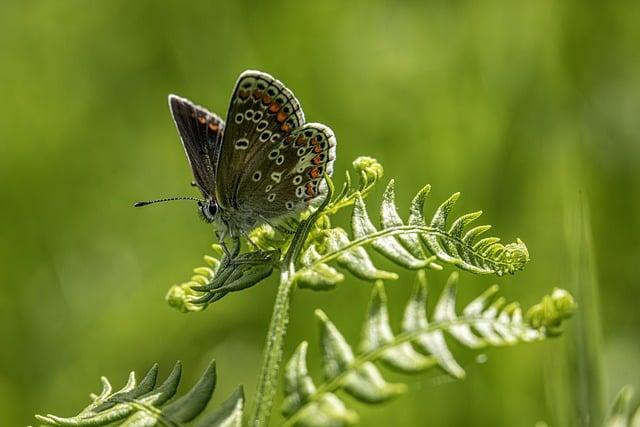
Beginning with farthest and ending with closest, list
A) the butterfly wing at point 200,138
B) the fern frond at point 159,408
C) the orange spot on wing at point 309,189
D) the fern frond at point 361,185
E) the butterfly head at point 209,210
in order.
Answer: the butterfly head at point 209,210
the butterfly wing at point 200,138
the orange spot on wing at point 309,189
the fern frond at point 361,185
the fern frond at point 159,408

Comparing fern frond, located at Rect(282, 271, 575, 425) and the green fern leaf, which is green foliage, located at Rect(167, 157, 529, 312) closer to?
the green fern leaf

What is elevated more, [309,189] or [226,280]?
[309,189]

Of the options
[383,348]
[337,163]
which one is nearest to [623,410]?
[383,348]

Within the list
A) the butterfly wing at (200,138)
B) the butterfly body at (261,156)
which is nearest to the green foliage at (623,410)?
the butterfly body at (261,156)

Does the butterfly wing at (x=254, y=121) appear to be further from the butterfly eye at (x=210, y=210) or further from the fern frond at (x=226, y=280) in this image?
the fern frond at (x=226, y=280)

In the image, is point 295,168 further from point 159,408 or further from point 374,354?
point 374,354

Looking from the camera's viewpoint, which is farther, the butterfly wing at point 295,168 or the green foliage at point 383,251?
the butterfly wing at point 295,168

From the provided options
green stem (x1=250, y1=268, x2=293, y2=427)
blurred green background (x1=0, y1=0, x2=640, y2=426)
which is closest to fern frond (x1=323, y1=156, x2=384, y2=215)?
green stem (x1=250, y1=268, x2=293, y2=427)
